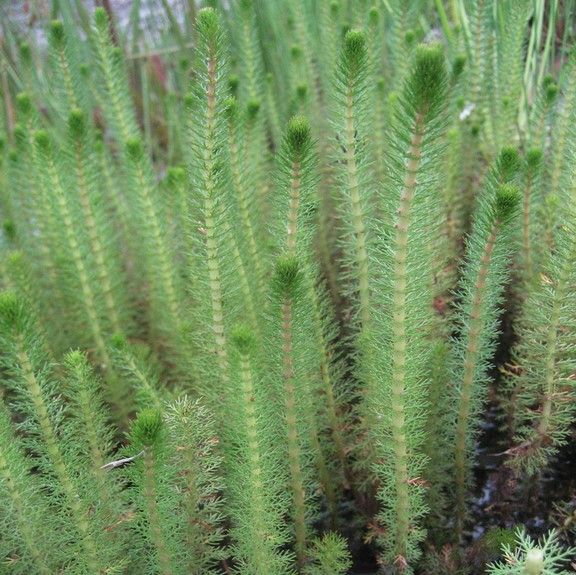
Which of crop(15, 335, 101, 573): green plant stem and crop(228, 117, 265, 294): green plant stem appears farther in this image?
crop(228, 117, 265, 294): green plant stem

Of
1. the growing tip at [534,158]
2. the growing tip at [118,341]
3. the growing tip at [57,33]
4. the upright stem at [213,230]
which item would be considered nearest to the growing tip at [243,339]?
the upright stem at [213,230]

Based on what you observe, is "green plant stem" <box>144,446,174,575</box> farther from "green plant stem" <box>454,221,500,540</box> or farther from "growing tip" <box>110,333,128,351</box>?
"green plant stem" <box>454,221,500,540</box>

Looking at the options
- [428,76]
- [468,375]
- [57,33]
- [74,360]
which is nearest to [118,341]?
[74,360]

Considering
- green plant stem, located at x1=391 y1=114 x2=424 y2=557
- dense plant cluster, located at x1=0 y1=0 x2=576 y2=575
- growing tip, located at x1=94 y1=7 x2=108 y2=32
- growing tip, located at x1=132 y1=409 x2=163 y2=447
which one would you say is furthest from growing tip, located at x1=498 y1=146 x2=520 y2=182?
growing tip, located at x1=94 y1=7 x2=108 y2=32

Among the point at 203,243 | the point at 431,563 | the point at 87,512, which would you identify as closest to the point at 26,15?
the point at 203,243

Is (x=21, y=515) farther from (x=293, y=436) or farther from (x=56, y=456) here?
(x=293, y=436)
